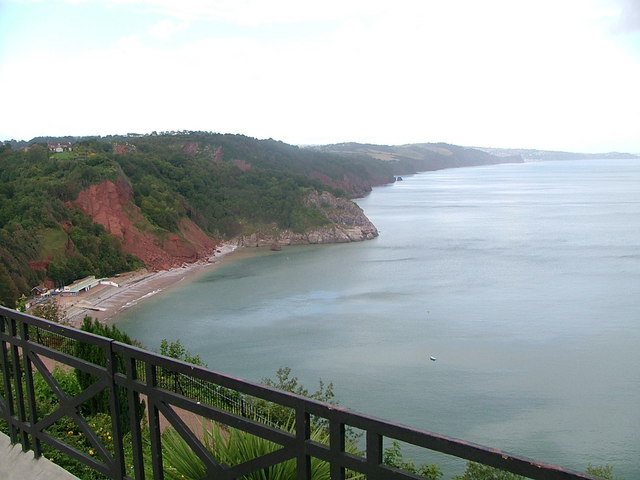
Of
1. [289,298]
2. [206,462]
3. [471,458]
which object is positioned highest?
[471,458]

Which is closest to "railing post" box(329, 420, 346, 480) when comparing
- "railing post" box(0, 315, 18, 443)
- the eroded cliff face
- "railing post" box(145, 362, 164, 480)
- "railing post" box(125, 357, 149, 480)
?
"railing post" box(145, 362, 164, 480)

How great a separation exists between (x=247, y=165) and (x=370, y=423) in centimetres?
6906

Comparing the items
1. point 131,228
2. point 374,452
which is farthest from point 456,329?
point 131,228

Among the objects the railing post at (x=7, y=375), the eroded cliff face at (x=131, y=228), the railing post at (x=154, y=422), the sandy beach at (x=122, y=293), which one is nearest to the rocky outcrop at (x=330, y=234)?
the eroded cliff face at (x=131, y=228)

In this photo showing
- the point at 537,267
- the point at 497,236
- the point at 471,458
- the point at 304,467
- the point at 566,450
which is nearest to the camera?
the point at 471,458

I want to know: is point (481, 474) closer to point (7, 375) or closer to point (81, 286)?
point (7, 375)

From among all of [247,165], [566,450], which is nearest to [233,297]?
[566,450]

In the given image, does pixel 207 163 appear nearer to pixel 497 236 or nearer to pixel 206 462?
pixel 497 236

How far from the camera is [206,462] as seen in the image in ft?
7.89

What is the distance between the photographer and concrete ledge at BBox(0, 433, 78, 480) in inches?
129

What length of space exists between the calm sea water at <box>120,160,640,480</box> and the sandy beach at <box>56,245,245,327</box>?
106cm

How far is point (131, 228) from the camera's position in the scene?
39.6 meters

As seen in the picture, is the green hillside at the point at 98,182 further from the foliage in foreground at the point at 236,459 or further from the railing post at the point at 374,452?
the railing post at the point at 374,452

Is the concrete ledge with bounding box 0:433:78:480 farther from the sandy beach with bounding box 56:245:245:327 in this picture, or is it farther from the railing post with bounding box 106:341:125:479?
the sandy beach with bounding box 56:245:245:327
